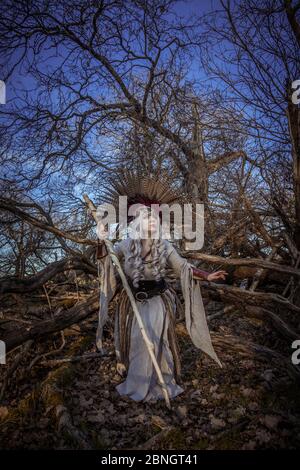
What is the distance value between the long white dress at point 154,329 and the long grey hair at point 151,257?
70 millimetres

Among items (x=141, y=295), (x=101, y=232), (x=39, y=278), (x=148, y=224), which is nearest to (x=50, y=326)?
(x=39, y=278)

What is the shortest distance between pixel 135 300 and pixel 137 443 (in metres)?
1.60

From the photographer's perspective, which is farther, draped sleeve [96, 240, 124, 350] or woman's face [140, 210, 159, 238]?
woman's face [140, 210, 159, 238]

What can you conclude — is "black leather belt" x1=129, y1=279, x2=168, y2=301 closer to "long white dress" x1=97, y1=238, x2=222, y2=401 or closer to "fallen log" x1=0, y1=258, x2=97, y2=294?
"long white dress" x1=97, y1=238, x2=222, y2=401

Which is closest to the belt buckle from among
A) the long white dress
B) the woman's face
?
the long white dress

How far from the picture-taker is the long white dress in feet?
13.0

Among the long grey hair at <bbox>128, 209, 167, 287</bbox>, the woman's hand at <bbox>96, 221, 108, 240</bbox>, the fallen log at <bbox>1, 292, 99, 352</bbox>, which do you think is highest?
the woman's hand at <bbox>96, 221, 108, 240</bbox>

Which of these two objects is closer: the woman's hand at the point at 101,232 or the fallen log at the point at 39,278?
the woman's hand at the point at 101,232

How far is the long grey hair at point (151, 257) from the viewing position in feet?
13.6

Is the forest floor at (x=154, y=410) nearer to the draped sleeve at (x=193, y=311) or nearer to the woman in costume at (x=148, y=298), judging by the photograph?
the woman in costume at (x=148, y=298)

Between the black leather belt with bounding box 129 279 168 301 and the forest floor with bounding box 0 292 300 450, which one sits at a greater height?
the black leather belt with bounding box 129 279 168 301

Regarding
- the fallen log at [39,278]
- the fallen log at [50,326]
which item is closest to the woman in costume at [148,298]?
the fallen log at [50,326]

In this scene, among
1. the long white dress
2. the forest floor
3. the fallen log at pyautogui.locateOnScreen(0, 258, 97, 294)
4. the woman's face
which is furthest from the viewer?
the fallen log at pyautogui.locateOnScreen(0, 258, 97, 294)

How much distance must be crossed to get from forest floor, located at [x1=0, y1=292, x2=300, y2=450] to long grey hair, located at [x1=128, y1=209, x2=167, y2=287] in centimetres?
146
